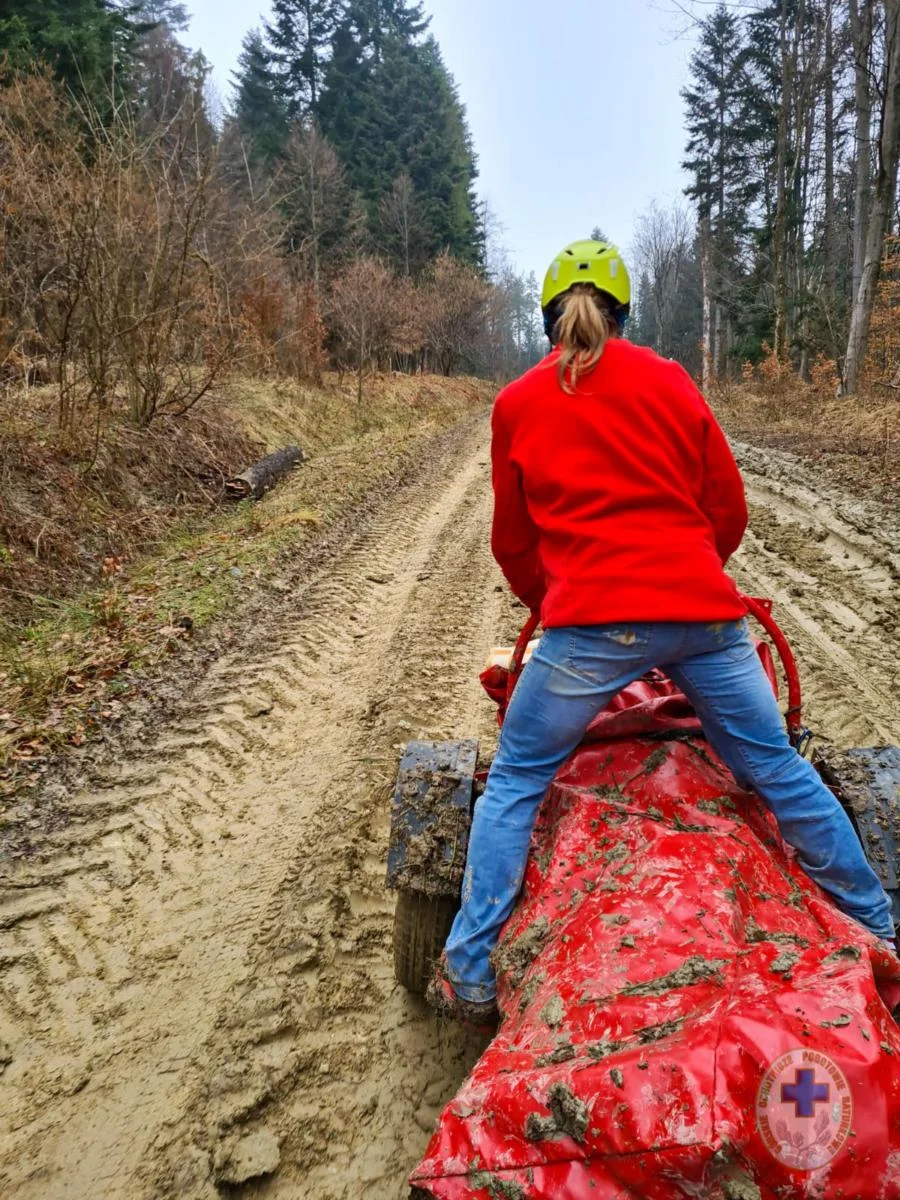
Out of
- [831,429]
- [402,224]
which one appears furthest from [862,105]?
[402,224]

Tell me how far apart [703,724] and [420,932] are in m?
1.09

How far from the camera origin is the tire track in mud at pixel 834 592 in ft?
13.0

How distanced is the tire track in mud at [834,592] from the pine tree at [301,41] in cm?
3264

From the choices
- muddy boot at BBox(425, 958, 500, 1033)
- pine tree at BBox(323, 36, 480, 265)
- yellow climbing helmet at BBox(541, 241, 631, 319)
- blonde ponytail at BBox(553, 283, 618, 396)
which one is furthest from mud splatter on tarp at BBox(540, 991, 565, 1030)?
pine tree at BBox(323, 36, 480, 265)

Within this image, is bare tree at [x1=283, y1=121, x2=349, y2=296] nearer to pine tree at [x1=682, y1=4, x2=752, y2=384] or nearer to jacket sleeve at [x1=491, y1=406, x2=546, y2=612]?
pine tree at [x1=682, y1=4, x2=752, y2=384]

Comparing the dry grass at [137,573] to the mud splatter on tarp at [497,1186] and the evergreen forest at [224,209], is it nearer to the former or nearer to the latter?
the evergreen forest at [224,209]

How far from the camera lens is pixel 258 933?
8.90 feet

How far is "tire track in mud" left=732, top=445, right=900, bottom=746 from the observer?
3.96 metres

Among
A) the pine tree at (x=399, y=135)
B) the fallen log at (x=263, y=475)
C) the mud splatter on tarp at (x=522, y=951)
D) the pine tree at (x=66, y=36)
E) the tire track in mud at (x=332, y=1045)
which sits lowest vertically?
the tire track in mud at (x=332, y=1045)

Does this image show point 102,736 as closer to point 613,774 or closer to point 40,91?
point 613,774

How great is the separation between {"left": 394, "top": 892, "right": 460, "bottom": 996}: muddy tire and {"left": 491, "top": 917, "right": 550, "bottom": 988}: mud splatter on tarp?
1.49 feet

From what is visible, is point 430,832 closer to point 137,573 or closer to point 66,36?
point 137,573

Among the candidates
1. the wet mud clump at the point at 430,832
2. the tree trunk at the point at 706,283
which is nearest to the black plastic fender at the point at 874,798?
the wet mud clump at the point at 430,832

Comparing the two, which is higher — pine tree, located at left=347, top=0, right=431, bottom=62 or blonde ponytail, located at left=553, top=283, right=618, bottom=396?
pine tree, located at left=347, top=0, right=431, bottom=62
